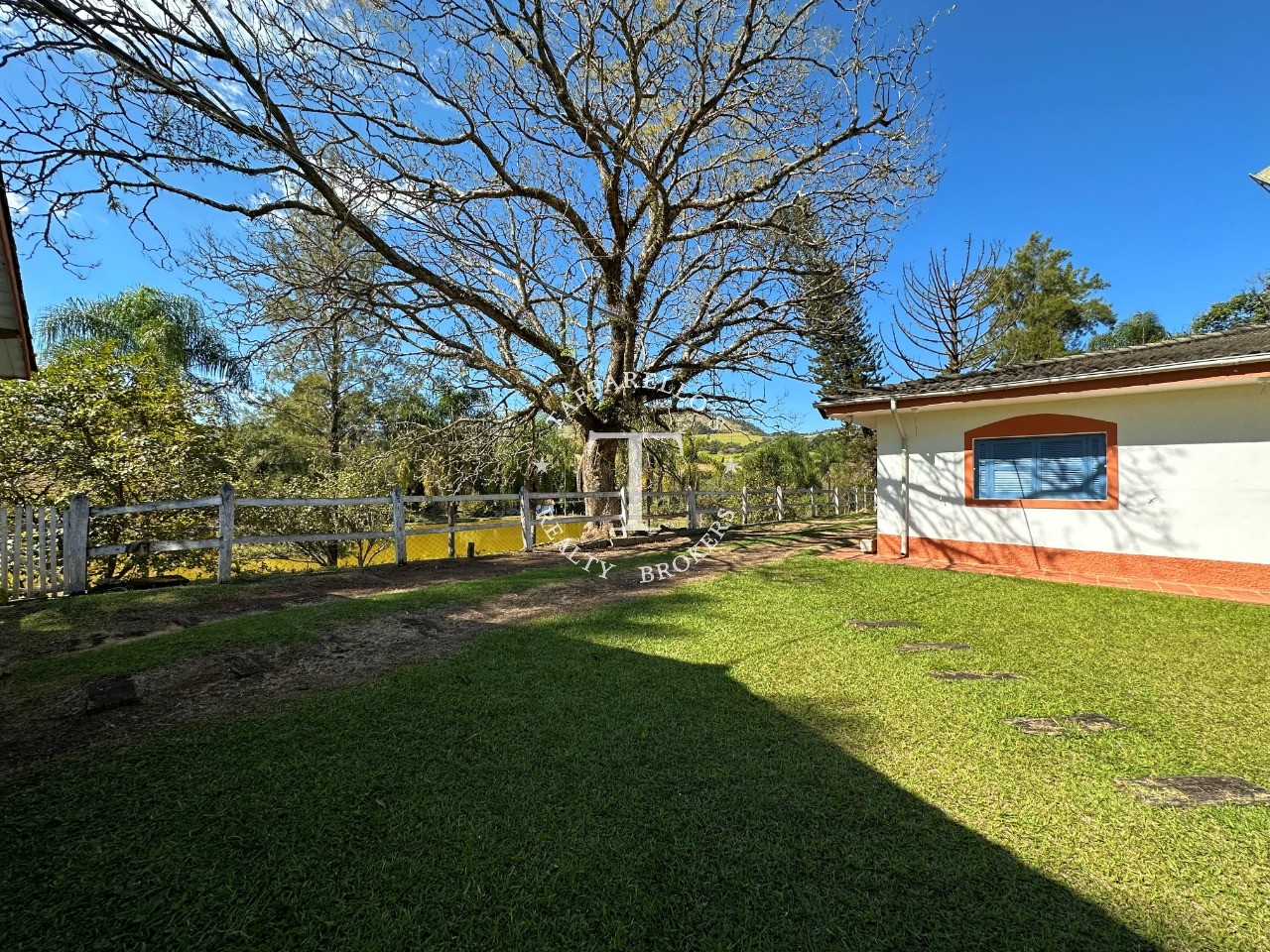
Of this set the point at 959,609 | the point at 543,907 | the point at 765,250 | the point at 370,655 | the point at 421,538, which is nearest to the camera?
the point at 543,907

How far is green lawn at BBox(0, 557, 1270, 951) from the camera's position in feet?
5.28

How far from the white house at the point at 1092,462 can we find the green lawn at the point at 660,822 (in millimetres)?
3729

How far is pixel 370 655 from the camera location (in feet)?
13.3

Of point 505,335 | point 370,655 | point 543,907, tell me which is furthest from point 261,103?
point 543,907

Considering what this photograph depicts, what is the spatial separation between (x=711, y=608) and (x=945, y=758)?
314 centimetres

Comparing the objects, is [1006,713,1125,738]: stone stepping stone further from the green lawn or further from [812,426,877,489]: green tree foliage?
[812,426,877,489]: green tree foliage

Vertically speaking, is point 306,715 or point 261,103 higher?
point 261,103

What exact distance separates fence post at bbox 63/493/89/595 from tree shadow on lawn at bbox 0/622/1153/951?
535cm

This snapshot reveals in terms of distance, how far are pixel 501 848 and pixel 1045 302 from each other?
117 feet

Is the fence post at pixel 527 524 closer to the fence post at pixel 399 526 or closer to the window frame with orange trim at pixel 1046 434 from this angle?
Answer: the fence post at pixel 399 526

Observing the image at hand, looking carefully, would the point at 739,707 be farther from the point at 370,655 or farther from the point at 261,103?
the point at 261,103

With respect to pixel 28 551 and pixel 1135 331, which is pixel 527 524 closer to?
pixel 28 551

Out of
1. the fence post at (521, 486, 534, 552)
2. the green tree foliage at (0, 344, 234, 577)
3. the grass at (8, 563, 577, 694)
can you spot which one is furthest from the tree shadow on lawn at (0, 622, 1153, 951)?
the fence post at (521, 486, 534, 552)

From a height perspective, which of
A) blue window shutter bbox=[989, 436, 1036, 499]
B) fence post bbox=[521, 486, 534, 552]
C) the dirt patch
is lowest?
the dirt patch
